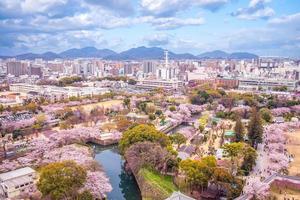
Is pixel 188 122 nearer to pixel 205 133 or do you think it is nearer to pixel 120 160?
pixel 205 133

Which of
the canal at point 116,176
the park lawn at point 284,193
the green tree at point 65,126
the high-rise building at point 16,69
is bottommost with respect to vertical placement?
the canal at point 116,176

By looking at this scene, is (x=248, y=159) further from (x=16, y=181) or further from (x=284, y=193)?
(x=16, y=181)

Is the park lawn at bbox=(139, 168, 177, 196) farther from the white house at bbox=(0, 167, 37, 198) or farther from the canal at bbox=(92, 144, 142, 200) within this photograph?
the white house at bbox=(0, 167, 37, 198)

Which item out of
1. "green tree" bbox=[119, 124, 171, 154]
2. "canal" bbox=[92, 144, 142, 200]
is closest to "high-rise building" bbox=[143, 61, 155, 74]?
"canal" bbox=[92, 144, 142, 200]

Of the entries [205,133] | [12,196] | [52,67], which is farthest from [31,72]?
[12,196]

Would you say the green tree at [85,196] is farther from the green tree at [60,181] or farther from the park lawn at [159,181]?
the park lawn at [159,181]

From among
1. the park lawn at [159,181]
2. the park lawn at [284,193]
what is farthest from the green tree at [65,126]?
the park lawn at [284,193]

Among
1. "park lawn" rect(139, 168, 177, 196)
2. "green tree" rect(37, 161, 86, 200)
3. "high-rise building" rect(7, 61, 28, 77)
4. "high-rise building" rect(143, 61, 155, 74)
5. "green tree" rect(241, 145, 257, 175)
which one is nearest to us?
"green tree" rect(37, 161, 86, 200)
